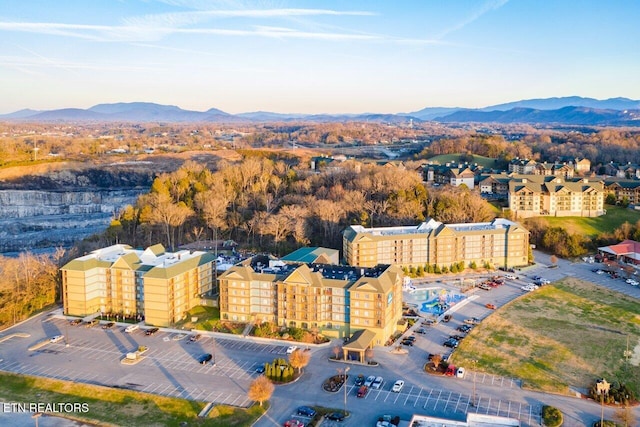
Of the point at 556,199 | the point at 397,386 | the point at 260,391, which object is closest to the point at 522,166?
the point at 556,199

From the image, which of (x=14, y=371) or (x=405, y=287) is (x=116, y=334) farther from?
(x=405, y=287)

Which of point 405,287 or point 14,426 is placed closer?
point 14,426

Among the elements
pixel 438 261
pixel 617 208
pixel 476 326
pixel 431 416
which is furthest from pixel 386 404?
pixel 617 208

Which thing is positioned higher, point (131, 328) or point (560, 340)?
point (131, 328)

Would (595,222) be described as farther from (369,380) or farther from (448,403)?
(369,380)

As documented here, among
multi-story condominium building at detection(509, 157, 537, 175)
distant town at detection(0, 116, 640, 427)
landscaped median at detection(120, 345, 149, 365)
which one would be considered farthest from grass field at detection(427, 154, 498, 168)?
landscaped median at detection(120, 345, 149, 365)

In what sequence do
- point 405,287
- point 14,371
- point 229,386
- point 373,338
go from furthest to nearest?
point 405,287 → point 373,338 → point 14,371 → point 229,386

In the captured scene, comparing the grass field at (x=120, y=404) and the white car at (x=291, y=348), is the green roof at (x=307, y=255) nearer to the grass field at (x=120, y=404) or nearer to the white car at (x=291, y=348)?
the white car at (x=291, y=348)
